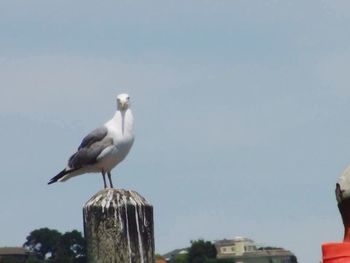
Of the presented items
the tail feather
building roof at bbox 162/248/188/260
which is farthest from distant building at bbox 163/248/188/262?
the tail feather

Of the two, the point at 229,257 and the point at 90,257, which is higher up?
the point at 229,257

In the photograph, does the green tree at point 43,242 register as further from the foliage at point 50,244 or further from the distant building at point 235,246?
the distant building at point 235,246

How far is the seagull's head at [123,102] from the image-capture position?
34.1 ft

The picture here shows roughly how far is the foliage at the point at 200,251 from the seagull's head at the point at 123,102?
487 feet

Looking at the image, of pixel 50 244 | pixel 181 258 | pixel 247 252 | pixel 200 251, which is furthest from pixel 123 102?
pixel 247 252

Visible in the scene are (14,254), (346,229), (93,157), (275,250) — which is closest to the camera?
(346,229)

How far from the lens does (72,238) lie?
12331 cm

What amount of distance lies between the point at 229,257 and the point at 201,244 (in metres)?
11.1

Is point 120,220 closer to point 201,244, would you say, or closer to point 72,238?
point 72,238

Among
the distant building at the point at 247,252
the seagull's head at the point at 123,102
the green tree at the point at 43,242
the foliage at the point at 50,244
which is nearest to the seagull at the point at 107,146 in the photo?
the seagull's head at the point at 123,102

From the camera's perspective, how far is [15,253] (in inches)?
5925

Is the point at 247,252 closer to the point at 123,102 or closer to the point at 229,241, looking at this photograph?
the point at 229,241

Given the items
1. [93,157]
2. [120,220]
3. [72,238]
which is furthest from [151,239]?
[72,238]

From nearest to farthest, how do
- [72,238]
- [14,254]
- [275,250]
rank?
[72,238]
[14,254]
[275,250]
